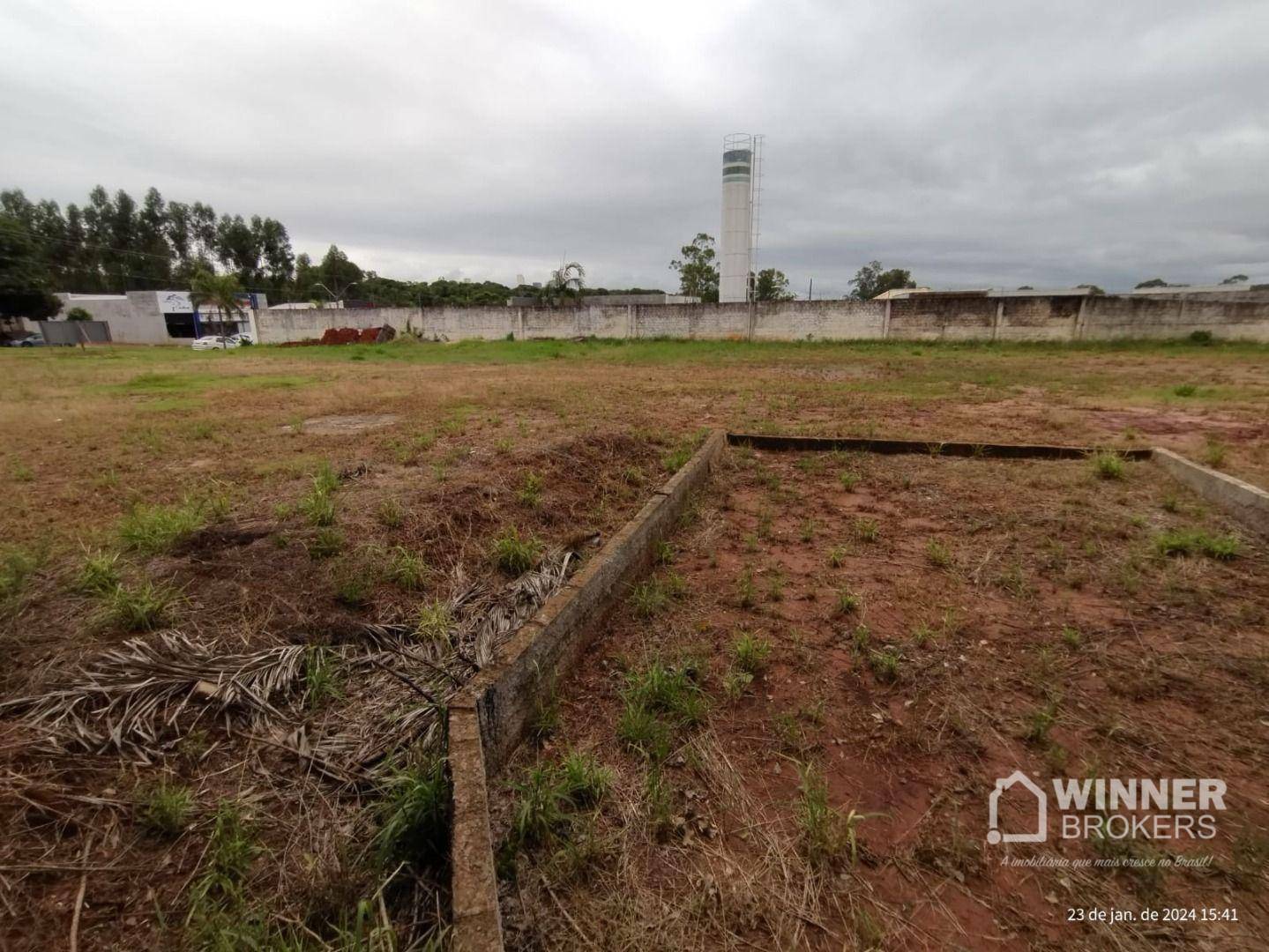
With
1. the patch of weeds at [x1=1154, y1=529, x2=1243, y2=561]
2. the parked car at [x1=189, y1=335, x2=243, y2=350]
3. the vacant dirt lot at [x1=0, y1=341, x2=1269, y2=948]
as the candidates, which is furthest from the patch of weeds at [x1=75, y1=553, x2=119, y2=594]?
the parked car at [x1=189, y1=335, x2=243, y2=350]

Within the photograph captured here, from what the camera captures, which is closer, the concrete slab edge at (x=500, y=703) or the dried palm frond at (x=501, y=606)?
the concrete slab edge at (x=500, y=703)

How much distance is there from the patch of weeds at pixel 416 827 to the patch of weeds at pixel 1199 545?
4068 millimetres

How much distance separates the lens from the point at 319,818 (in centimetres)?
174

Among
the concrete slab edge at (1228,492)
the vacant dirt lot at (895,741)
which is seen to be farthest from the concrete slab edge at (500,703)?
the concrete slab edge at (1228,492)

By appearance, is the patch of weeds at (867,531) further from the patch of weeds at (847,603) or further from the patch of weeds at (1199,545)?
the patch of weeds at (1199,545)

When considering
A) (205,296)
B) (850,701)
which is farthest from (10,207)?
(850,701)

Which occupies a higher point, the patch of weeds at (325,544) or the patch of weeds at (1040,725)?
the patch of weeds at (325,544)

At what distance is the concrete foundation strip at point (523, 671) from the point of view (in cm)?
139

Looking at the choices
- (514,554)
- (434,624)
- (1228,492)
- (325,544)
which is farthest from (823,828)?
(1228,492)

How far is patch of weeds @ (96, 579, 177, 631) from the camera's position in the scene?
2.45 metres

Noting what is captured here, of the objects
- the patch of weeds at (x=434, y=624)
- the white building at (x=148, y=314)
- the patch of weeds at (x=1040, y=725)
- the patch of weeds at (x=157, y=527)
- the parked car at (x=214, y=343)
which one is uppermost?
the white building at (x=148, y=314)

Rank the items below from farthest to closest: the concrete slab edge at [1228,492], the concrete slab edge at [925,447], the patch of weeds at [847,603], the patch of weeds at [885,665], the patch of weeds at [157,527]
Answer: the concrete slab edge at [925,447]
the concrete slab edge at [1228,492]
the patch of weeds at [157,527]
the patch of weeds at [847,603]
the patch of weeds at [885,665]

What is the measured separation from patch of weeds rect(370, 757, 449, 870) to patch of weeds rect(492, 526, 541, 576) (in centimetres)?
151

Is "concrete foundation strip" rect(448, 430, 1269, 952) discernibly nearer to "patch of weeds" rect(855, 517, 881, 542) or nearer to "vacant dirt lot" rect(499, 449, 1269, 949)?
"vacant dirt lot" rect(499, 449, 1269, 949)
